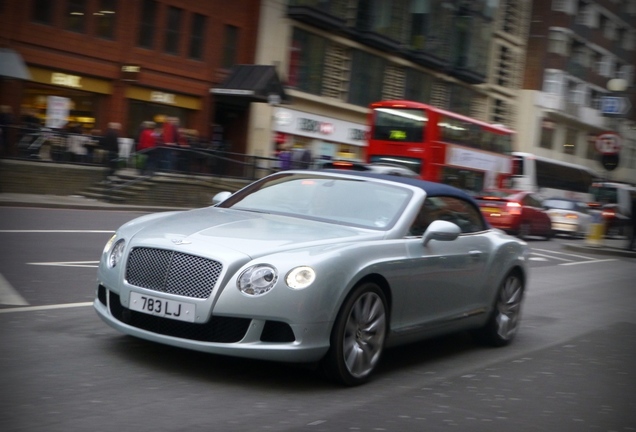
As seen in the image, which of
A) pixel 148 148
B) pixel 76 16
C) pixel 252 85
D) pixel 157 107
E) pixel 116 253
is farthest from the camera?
pixel 252 85

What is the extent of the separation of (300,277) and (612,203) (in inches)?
1524

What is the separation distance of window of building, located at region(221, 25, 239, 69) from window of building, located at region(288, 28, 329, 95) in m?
3.24

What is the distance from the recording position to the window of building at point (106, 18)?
29.1 m

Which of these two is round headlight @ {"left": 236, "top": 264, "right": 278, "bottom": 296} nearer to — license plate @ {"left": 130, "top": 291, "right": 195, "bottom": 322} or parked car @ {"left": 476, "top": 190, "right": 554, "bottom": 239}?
license plate @ {"left": 130, "top": 291, "right": 195, "bottom": 322}

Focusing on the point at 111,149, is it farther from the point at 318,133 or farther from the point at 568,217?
the point at 318,133

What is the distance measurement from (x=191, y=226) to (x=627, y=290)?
10091 millimetres

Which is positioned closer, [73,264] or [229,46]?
[73,264]

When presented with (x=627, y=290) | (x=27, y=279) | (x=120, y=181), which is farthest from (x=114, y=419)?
(x=120, y=181)

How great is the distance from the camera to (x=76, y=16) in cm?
2834

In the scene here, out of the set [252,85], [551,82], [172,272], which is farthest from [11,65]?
[551,82]

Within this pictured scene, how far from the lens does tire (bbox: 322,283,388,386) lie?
19.5 ft

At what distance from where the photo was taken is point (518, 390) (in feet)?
21.2

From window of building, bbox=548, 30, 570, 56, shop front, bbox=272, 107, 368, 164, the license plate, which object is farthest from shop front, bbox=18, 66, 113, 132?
window of building, bbox=548, 30, 570, 56

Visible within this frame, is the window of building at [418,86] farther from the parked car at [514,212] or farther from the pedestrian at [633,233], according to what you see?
the pedestrian at [633,233]
